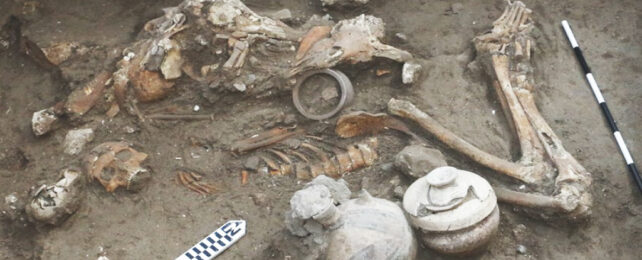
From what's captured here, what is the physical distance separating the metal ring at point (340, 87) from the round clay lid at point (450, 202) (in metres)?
1.20

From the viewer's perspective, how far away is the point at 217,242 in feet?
18.0

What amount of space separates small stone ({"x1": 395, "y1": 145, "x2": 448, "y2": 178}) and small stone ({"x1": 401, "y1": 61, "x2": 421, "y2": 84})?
73 centimetres

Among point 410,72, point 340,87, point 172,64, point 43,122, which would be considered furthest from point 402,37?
point 43,122

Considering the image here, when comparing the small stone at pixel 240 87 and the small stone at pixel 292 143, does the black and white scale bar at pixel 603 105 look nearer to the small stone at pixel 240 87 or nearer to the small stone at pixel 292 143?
the small stone at pixel 292 143

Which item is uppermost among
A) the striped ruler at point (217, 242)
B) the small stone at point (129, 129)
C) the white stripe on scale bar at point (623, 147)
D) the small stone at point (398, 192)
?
the white stripe on scale bar at point (623, 147)

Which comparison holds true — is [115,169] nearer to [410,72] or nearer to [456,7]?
[410,72]

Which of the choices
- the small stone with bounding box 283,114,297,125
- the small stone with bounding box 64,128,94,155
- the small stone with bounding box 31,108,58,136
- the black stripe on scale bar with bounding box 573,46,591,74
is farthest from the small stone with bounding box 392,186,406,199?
the small stone with bounding box 31,108,58,136

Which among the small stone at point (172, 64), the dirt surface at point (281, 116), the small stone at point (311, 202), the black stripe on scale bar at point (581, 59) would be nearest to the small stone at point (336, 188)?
the small stone at point (311, 202)

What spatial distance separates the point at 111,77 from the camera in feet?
20.3

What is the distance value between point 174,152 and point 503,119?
7.82 ft

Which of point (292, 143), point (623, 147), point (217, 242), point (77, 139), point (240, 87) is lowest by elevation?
point (217, 242)

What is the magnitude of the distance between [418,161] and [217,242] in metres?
1.43

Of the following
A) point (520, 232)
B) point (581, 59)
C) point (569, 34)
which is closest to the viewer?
point (520, 232)

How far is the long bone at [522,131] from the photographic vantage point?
5238mm
